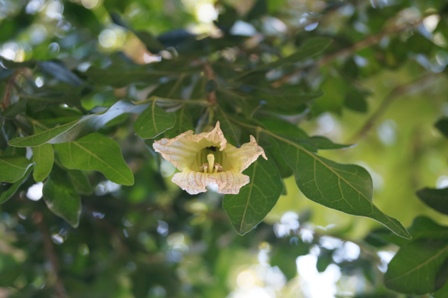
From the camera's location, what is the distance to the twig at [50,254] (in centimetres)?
142

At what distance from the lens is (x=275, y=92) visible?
101cm

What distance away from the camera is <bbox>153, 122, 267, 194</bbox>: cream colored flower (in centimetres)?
78

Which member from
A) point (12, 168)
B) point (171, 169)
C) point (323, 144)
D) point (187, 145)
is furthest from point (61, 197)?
point (171, 169)

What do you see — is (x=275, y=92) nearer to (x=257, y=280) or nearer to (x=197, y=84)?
(x=197, y=84)

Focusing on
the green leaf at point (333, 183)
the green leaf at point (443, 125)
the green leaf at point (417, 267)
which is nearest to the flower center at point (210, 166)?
the green leaf at point (333, 183)

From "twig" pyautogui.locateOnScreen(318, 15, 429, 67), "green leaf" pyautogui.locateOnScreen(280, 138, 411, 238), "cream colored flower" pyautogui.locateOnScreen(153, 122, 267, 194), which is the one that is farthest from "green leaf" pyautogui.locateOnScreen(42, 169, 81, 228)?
"twig" pyautogui.locateOnScreen(318, 15, 429, 67)

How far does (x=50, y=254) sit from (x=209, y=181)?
828mm

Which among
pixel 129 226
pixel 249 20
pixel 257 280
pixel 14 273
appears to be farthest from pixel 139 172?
pixel 257 280

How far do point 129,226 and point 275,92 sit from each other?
2.51 ft

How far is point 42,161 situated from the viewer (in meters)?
0.84

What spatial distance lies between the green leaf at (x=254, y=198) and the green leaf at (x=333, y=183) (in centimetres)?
3

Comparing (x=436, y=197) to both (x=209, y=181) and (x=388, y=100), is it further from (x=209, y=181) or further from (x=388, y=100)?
(x=388, y=100)

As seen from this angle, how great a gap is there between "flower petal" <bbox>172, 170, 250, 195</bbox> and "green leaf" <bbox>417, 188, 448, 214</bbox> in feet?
1.25

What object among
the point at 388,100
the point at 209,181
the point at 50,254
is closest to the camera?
the point at 209,181
